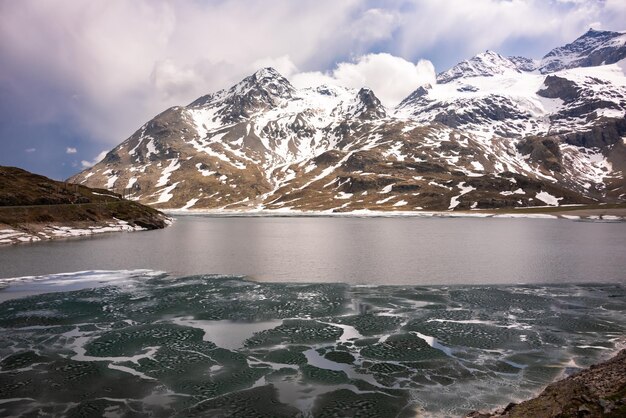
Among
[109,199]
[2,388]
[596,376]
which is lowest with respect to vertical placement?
[2,388]

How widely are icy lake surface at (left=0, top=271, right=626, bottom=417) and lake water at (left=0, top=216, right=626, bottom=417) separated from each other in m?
0.13

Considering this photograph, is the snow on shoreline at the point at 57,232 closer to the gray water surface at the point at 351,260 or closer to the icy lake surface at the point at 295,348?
the gray water surface at the point at 351,260

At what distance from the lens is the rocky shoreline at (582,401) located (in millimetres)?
14766

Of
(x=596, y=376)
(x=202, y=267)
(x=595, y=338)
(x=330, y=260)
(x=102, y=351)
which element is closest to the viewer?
(x=596, y=376)

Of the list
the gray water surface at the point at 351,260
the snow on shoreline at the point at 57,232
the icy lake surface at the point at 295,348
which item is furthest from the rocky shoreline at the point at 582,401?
the snow on shoreline at the point at 57,232

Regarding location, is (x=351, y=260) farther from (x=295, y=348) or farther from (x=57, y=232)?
(x=57, y=232)

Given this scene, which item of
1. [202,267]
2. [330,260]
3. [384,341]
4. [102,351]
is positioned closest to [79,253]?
[202,267]

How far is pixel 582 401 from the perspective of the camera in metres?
15.6

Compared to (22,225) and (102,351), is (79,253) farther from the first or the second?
(102,351)

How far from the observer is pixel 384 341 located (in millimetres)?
29312

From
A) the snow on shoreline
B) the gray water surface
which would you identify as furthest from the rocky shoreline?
the snow on shoreline

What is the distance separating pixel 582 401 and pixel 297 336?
18.8 meters

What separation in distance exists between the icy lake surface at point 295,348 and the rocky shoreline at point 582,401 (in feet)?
7.65

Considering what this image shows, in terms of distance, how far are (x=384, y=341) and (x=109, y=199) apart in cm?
15898
